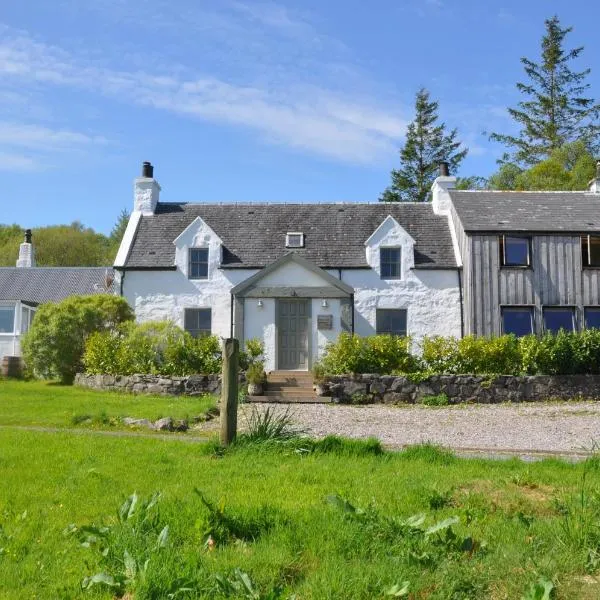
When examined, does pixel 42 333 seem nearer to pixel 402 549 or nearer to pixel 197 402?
pixel 197 402

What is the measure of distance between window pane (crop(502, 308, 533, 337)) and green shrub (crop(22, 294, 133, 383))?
46.0 feet

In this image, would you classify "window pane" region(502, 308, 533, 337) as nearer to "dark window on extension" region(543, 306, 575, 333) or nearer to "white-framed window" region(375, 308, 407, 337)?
"dark window on extension" region(543, 306, 575, 333)

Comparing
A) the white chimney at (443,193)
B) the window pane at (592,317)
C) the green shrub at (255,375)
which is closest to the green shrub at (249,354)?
the green shrub at (255,375)

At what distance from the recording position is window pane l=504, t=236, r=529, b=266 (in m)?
24.9

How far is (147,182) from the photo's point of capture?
1104 inches

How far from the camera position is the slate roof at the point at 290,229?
25828 millimetres

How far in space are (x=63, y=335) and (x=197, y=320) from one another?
5144mm

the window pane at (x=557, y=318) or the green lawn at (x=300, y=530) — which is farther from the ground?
the window pane at (x=557, y=318)

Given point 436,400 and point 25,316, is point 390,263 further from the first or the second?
point 25,316

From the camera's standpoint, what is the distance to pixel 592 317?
2477 centimetres

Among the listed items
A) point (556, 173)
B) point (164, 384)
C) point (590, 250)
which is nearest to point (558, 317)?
point (590, 250)

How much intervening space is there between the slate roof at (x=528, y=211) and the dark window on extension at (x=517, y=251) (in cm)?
48

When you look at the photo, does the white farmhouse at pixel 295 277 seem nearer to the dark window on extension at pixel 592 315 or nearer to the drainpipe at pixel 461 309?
the drainpipe at pixel 461 309

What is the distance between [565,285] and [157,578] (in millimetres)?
22887
